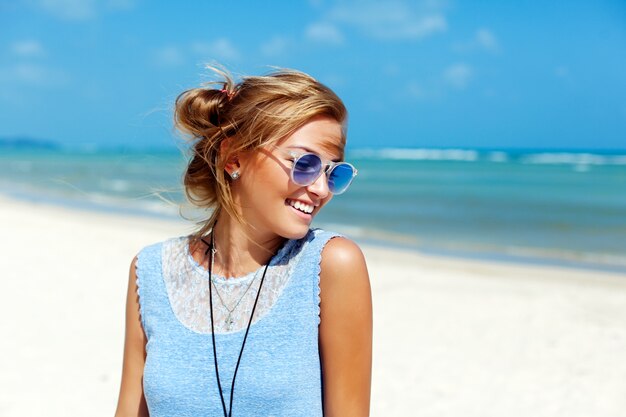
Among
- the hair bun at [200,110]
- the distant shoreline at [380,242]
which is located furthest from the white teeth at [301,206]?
the distant shoreline at [380,242]

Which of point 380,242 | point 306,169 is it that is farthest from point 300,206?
point 380,242

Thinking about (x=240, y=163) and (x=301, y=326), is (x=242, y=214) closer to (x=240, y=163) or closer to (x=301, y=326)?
(x=240, y=163)

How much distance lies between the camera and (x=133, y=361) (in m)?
1.92

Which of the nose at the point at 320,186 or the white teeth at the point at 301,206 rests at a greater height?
the nose at the point at 320,186

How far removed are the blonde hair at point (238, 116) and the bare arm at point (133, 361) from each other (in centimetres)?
33

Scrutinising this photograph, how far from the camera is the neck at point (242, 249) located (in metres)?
1.87

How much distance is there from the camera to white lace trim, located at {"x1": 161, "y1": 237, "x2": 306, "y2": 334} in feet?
5.79

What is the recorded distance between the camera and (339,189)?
1908 mm

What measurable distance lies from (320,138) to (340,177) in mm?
146

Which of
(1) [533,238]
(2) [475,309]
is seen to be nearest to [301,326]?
(2) [475,309]

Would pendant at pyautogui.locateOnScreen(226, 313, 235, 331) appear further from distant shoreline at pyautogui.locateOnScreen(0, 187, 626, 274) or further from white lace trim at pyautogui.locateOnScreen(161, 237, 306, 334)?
distant shoreline at pyautogui.locateOnScreen(0, 187, 626, 274)

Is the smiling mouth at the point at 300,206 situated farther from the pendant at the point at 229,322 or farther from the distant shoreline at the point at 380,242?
the distant shoreline at the point at 380,242

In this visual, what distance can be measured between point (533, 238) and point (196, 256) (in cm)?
1050

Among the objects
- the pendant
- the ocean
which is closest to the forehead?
the pendant
